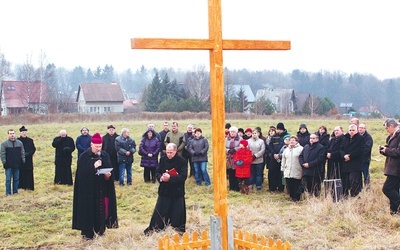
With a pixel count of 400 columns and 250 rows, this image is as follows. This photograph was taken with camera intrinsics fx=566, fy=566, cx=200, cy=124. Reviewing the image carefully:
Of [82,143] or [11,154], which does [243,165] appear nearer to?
[82,143]

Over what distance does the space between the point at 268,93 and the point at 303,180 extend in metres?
73.7

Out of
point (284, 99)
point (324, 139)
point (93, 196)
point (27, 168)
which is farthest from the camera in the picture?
point (284, 99)

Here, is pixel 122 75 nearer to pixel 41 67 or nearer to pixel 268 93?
pixel 268 93

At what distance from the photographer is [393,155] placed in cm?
1041

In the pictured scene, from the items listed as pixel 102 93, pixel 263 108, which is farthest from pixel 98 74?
pixel 263 108

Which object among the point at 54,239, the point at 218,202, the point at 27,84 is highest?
the point at 27,84

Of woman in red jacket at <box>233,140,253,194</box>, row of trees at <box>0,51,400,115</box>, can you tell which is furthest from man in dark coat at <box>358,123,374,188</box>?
row of trees at <box>0,51,400,115</box>

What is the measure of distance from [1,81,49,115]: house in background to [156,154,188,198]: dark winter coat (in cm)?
5225

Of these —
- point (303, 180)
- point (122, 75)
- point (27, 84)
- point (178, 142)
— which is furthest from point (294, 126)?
point (122, 75)

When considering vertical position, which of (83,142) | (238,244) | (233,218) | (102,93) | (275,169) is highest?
(102,93)

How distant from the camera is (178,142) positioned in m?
16.8

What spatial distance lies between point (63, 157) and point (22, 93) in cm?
5216

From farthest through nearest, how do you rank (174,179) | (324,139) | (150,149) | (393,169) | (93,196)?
(150,149) → (324,139) → (393,169) → (93,196) → (174,179)

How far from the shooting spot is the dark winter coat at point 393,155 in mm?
10369
